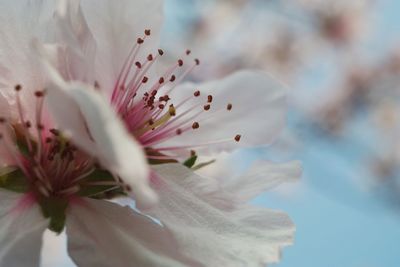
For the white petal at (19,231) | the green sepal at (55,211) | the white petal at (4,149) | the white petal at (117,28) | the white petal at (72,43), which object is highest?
the white petal at (117,28)

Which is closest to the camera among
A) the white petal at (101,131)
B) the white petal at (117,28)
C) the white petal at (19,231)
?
the white petal at (101,131)

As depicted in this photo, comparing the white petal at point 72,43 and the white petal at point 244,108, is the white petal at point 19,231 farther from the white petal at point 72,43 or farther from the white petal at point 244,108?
the white petal at point 244,108

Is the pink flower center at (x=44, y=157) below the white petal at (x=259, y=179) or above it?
below

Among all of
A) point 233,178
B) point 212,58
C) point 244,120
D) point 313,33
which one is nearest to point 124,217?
point 233,178

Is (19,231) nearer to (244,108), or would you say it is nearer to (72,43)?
(72,43)

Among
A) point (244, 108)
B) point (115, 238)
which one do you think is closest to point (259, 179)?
point (244, 108)

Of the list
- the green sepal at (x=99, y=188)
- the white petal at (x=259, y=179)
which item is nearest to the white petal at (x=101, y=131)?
the green sepal at (x=99, y=188)
